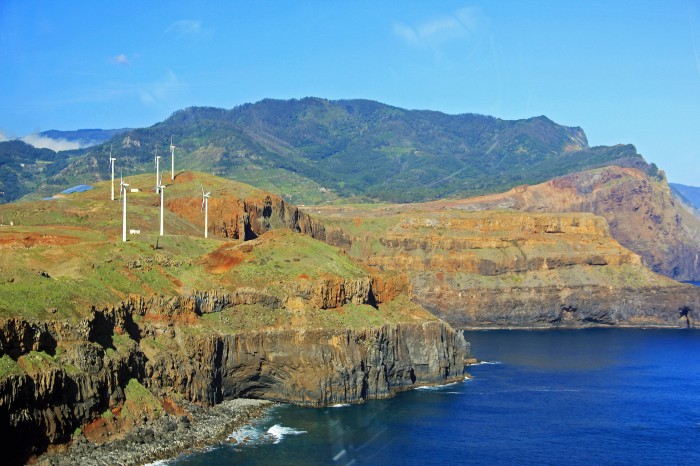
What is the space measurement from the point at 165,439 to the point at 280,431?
1451 centimetres

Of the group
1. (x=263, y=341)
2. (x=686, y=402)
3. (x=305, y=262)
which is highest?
(x=305, y=262)

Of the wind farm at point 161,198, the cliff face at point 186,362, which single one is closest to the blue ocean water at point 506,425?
the cliff face at point 186,362

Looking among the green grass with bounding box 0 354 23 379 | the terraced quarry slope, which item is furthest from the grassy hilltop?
the green grass with bounding box 0 354 23 379

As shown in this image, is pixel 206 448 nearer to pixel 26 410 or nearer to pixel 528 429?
pixel 26 410

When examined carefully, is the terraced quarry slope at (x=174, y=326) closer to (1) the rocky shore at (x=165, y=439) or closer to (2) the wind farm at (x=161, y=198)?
(1) the rocky shore at (x=165, y=439)

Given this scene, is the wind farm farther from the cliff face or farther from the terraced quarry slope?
the cliff face

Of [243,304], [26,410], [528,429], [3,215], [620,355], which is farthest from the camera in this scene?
[620,355]

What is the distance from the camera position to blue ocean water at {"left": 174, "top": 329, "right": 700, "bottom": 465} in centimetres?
9800

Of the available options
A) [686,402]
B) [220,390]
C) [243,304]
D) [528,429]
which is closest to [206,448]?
[220,390]

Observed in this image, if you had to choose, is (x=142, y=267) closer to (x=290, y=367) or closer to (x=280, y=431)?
(x=290, y=367)

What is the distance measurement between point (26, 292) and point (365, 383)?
44892mm

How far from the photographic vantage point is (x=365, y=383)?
122m

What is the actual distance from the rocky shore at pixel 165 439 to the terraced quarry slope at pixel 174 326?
1.29 m

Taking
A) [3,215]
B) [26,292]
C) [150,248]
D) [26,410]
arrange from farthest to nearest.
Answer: [3,215]
[150,248]
[26,292]
[26,410]
